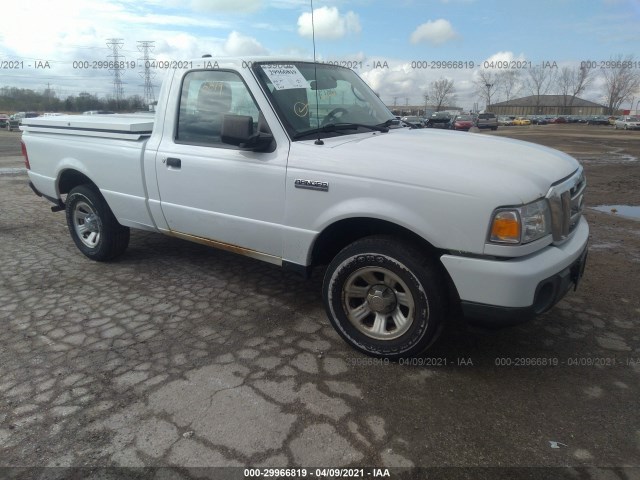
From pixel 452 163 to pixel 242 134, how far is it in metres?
1.38

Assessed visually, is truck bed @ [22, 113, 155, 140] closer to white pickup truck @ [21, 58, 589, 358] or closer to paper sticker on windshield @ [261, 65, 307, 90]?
white pickup truck @ [21, 58, 589, 358]

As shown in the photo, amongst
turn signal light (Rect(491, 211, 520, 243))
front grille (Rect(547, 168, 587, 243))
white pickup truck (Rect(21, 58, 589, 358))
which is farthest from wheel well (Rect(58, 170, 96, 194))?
front grille (Rect(547, 168, 587, 243))

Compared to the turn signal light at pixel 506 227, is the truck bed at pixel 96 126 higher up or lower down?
higher up

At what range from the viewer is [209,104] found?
3807 mm

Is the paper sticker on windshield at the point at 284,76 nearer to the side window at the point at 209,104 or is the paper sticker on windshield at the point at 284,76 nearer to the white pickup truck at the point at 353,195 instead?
the white pickup truck at the point at 353,195

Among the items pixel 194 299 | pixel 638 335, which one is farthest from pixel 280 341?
pixel 638 335

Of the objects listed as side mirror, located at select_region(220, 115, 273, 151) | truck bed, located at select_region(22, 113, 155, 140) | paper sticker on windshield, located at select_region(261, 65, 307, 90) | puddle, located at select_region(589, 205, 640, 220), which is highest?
paper sticker on windshield, located at select_region(261, 65, 307, 90)

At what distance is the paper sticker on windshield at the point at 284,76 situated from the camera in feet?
11.6

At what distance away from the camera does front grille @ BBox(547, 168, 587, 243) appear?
277 centimetres

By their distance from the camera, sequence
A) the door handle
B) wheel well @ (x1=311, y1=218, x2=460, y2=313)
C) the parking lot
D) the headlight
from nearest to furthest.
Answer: the parking lot < the headlight < wheel well @ (x1=311, y1=218, x2=460, y2=313) < the door handle

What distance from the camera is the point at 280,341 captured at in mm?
3404

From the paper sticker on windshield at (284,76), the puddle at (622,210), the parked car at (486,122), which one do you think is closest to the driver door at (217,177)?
the paper sticker on windshield at (284,76)

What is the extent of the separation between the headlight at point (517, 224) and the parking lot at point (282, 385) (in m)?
0.96

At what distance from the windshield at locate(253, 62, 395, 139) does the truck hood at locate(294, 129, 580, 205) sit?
9.1 inches
